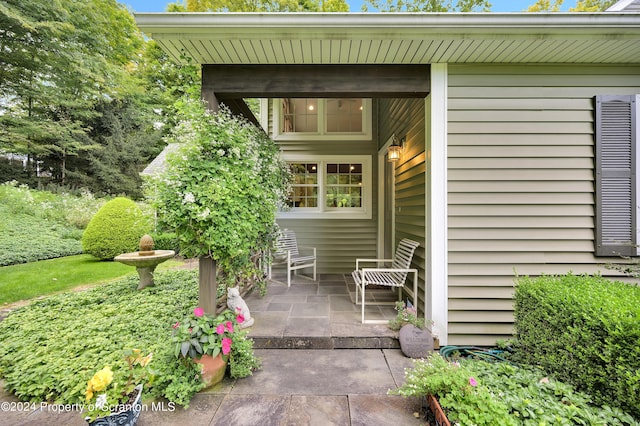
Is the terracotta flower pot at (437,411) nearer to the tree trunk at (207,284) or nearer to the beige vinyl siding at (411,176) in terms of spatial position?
the beige vinyl siding at (411,176)

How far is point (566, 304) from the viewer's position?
5.50ft

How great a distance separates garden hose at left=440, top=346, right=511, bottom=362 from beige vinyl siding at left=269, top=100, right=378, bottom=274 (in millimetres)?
2671

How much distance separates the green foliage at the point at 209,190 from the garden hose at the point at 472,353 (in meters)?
2.17

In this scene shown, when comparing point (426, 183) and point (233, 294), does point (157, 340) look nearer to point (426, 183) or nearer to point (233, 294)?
point (233, 294)

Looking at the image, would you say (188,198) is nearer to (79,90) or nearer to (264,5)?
(264,5)

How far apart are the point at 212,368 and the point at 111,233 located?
5812 mm

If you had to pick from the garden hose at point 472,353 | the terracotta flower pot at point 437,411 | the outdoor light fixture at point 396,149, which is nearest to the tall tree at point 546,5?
the outdoor light fixture at point 396,149

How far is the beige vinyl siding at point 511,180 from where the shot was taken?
246 centimetres

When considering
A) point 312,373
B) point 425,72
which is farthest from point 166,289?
point 425,72

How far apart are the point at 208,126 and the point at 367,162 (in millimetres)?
3512

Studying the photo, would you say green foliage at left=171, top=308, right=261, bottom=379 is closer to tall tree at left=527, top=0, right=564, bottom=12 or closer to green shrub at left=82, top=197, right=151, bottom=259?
green shrub at left=82, top=197, right=151, bottom=259

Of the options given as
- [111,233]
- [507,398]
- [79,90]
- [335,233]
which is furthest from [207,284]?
[79,90]

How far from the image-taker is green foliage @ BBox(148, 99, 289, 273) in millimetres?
2031

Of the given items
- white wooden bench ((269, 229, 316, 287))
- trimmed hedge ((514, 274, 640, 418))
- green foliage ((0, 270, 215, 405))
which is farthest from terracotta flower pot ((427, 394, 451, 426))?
white wooden bench ((269, 229, 316, 287))
